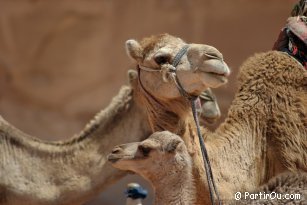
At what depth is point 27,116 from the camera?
23.9 ft

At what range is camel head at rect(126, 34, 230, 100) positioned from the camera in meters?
3.13

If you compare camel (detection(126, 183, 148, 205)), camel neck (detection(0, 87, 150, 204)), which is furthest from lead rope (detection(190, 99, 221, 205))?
camel neck (detection(0, 87, 150, 204))

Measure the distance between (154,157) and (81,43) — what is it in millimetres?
4534

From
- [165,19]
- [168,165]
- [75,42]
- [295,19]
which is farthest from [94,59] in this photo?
[168,165]

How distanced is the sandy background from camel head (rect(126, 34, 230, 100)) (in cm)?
380

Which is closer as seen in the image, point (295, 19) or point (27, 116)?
point (295, 19)

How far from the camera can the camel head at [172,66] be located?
10.3ft

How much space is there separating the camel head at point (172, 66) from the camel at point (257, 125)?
0.02 metres

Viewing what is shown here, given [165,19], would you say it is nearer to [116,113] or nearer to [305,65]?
[116,113]

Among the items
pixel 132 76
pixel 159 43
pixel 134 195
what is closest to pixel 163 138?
pixel 159 43

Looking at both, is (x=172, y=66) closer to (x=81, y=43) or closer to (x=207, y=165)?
(x=207, y=165)

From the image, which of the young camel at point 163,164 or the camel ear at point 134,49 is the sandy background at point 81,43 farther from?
the young camel at point 163,164

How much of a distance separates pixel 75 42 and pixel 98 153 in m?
2.66

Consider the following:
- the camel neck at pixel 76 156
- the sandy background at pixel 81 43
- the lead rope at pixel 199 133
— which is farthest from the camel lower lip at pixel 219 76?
the sandy background at pixel 81 43
